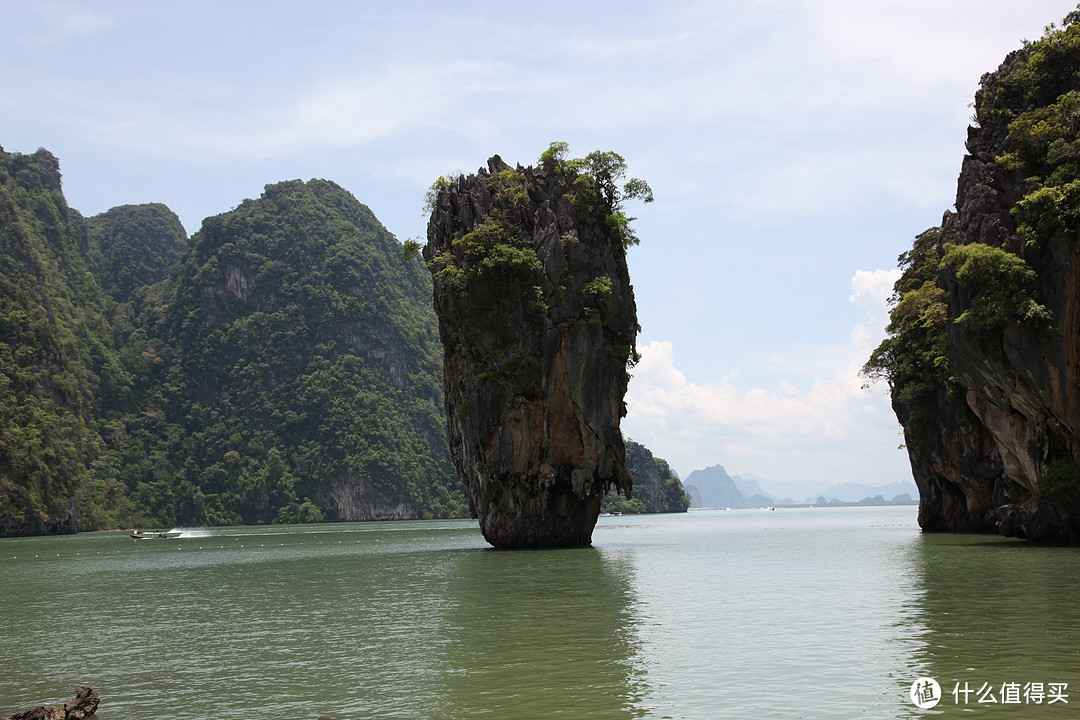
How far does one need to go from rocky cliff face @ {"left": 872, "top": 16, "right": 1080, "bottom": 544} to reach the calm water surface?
12.4ft

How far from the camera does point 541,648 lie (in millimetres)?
13992

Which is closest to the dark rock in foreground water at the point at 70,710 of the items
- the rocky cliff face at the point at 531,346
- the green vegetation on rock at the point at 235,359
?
the rocky cliff face at the point at 531,346

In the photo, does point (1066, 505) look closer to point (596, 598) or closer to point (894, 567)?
point (894, 567)

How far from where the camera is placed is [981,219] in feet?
103

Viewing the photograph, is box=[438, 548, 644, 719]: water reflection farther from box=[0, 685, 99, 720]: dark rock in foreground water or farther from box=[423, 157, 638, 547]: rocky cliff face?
box=[423, 157, 638, 547]: rocky cliff face

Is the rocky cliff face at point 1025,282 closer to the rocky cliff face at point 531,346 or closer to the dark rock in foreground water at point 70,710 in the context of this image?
the rocky cliff face at point 531,346

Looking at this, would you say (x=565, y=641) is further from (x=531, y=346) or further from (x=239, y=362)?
(x=239, y=362)

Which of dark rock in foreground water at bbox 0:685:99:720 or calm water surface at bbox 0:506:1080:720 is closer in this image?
dark rock in foreground water at bbox 0:685:99:720

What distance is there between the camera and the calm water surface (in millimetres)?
10766

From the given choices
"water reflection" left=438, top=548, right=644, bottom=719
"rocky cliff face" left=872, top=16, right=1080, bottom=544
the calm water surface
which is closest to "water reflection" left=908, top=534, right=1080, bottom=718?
the calm water surface

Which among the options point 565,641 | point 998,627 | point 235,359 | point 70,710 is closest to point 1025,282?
point 998,627

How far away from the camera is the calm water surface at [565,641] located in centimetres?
1077

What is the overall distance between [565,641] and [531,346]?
24729mm

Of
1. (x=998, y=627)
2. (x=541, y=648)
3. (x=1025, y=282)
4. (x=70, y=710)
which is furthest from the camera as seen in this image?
(x=1025, y=282)
